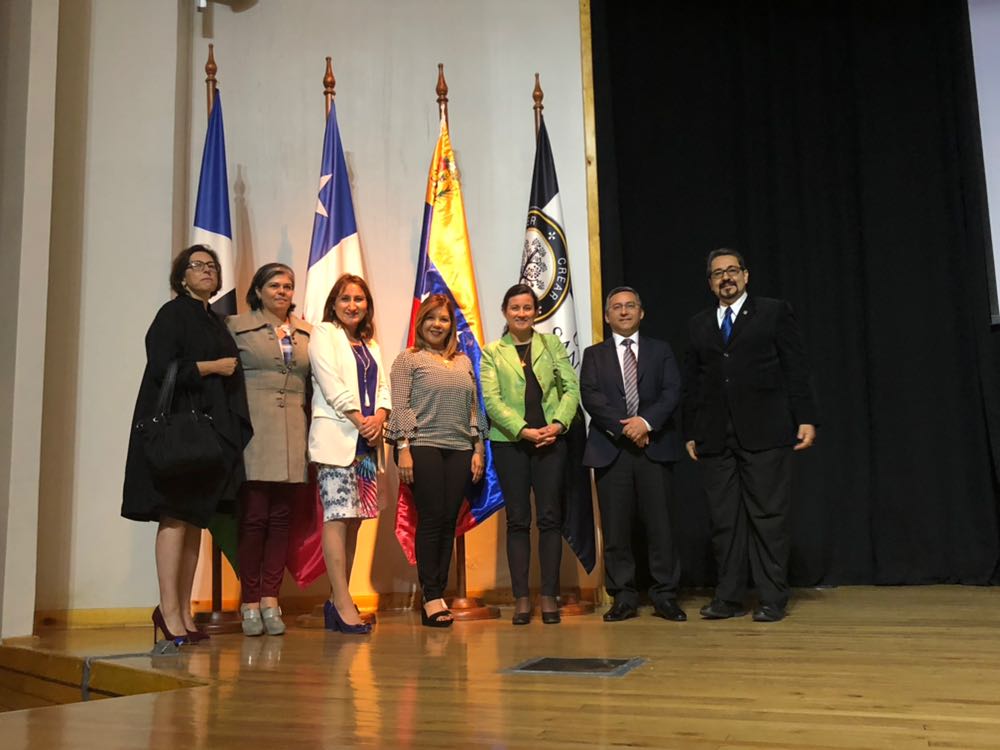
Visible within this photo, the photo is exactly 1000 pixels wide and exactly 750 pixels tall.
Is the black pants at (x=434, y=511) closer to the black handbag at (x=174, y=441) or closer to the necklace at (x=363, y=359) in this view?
the necklace at (x=363, y=359)

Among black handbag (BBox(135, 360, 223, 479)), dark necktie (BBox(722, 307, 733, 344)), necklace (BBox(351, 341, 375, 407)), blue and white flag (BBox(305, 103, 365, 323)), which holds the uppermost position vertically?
blue and white flag (BBox(305, 103, 365, 323))

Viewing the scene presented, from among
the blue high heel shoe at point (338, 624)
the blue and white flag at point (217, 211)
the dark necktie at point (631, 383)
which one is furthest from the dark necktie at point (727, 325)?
the blue and white flag at point (217, 211)

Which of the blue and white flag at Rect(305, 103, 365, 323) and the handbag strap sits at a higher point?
the blue and white flag at Rect(305, 103, 365, 323)

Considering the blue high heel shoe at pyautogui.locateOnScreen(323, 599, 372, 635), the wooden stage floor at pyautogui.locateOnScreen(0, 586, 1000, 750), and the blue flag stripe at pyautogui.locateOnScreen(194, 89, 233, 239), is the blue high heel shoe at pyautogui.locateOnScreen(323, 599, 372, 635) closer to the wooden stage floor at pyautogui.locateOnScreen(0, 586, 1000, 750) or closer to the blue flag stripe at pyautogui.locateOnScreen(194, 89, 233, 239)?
the wooden stage floor at pyautogui.locateOnScreen(0, 586, 1000, 750)

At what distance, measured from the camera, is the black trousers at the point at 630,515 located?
3.67 metres

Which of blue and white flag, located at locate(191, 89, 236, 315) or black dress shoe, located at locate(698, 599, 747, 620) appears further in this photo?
blue and white flag, located at locate(191, 89, 236, 315)

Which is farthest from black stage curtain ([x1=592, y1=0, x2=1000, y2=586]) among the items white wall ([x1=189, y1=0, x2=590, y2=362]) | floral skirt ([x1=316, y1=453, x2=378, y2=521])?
floral skirt ([x1=316, y1=453, x2=378, y2=521])

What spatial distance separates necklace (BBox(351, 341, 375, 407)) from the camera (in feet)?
12.2

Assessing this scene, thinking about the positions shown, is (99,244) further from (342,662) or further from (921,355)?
(921,355)

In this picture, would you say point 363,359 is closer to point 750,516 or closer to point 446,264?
point 446,264

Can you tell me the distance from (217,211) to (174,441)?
162 cm

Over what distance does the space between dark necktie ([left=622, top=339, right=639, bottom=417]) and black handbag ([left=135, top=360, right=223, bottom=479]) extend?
62.6 inches

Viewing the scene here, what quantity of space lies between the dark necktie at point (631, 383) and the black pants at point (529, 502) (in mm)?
304

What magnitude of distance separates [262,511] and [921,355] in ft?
10.3
